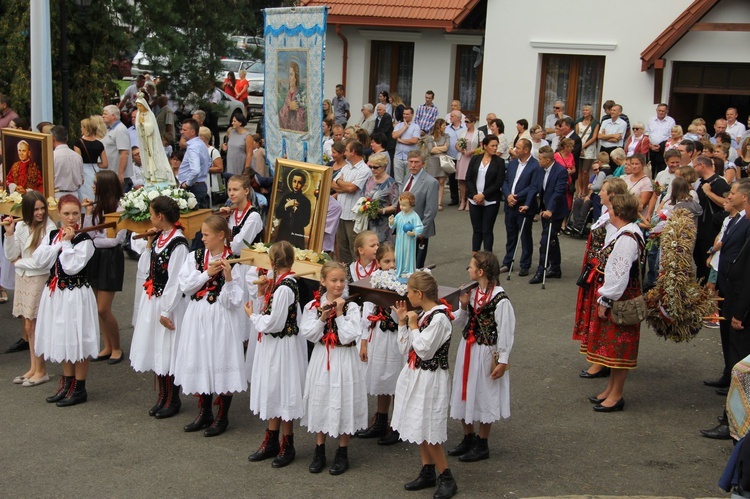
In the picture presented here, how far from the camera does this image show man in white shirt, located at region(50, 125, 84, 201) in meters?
12.1

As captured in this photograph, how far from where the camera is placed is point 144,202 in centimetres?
881

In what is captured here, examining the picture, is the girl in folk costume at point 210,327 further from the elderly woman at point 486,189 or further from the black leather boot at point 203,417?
the elderly woman at point 486,189

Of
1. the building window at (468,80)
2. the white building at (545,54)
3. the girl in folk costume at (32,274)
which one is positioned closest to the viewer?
the girl in folk costume at (32,274)

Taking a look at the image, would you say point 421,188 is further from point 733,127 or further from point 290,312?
point 733,127

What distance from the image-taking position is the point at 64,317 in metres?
8.48

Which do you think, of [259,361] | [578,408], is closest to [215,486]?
[259,361]

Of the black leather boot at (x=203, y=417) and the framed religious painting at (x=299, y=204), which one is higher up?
the framed religious painting at (x=299, y=204)

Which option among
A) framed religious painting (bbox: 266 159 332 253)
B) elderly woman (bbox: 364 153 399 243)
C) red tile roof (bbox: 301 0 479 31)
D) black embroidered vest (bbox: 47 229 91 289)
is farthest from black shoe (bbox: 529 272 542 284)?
red tile roof (bbox: 301 0 479 31)

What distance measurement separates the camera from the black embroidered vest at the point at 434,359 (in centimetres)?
676

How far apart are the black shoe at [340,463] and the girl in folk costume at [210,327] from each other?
3.81 feet

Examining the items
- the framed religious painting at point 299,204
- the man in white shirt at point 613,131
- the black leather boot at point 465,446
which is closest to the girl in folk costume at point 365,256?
the framed religious painting at point 299,204

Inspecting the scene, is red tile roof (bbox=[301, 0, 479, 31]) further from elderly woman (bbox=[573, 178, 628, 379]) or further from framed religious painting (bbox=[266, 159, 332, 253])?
framed religious painting (bbox=[266, 159, 332, 253])

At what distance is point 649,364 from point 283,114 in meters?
4.71

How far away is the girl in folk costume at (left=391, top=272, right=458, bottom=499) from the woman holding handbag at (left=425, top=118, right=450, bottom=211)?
11.3 metres
